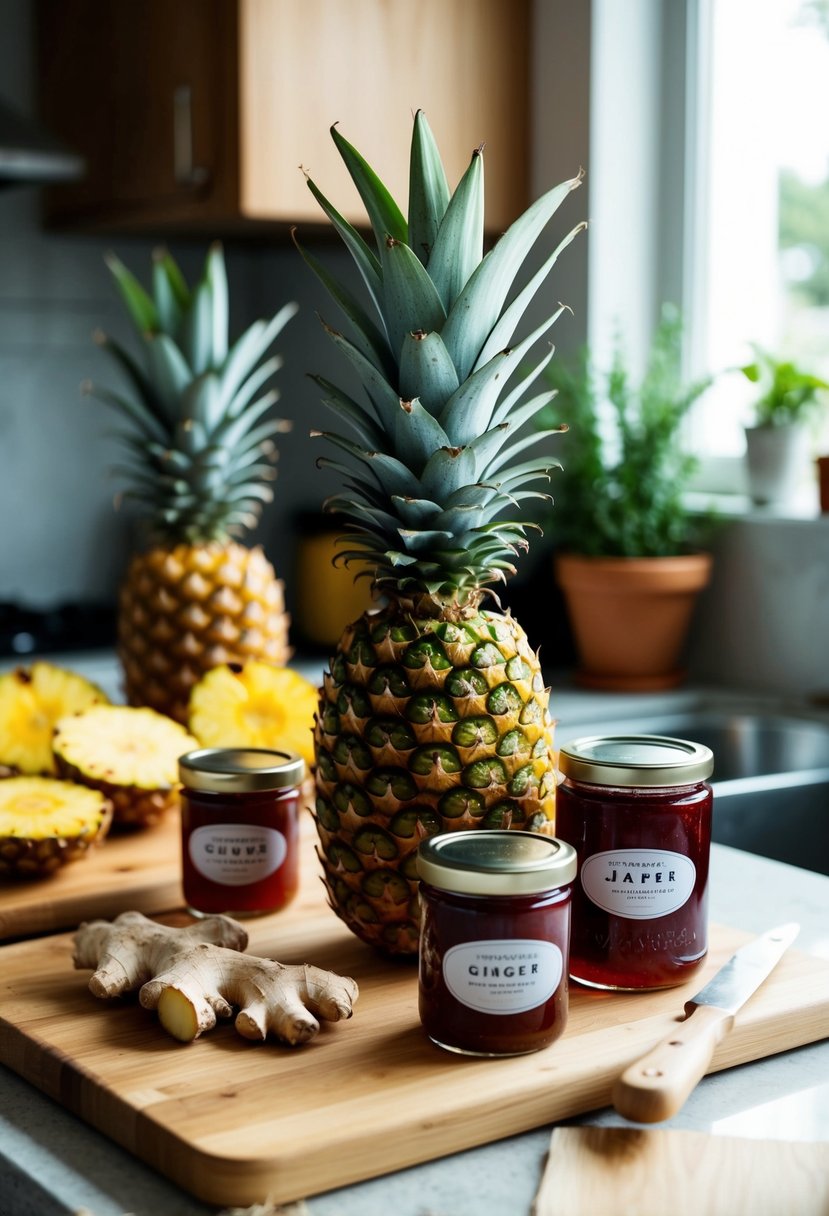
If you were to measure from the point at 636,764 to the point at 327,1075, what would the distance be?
30cm

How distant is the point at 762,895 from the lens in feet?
A: 4.23

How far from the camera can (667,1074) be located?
2.67ft

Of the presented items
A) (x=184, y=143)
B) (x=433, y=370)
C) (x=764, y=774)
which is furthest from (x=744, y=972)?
(x=184, y=143)

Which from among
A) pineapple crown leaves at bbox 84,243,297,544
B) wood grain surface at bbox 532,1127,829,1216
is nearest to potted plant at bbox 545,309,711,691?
pineapple crown leaves at bbox 84,243,297,544

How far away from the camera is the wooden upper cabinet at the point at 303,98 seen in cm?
245

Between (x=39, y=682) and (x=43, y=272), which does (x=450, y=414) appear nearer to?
(x=39, y=682)

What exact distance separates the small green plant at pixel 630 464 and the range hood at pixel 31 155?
39.1 inches

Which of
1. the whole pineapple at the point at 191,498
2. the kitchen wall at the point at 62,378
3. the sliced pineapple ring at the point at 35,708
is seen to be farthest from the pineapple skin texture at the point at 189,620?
the kitchen wall at the point at 62,378

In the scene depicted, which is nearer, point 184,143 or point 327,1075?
point 327,1075

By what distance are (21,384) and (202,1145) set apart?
8.25ft

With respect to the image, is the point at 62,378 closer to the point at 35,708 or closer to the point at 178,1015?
the point at 35,708

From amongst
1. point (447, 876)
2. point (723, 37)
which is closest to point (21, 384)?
point (723, 37)

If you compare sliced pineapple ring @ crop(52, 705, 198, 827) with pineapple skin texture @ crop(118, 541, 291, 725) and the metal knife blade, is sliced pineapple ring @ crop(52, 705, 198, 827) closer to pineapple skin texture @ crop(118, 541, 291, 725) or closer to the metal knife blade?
pineapple skin texture @ crop(118, 541, 291, 725)

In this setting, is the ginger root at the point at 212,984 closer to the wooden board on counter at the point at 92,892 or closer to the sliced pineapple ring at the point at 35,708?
the wooden board on counter at the point at 92,892
